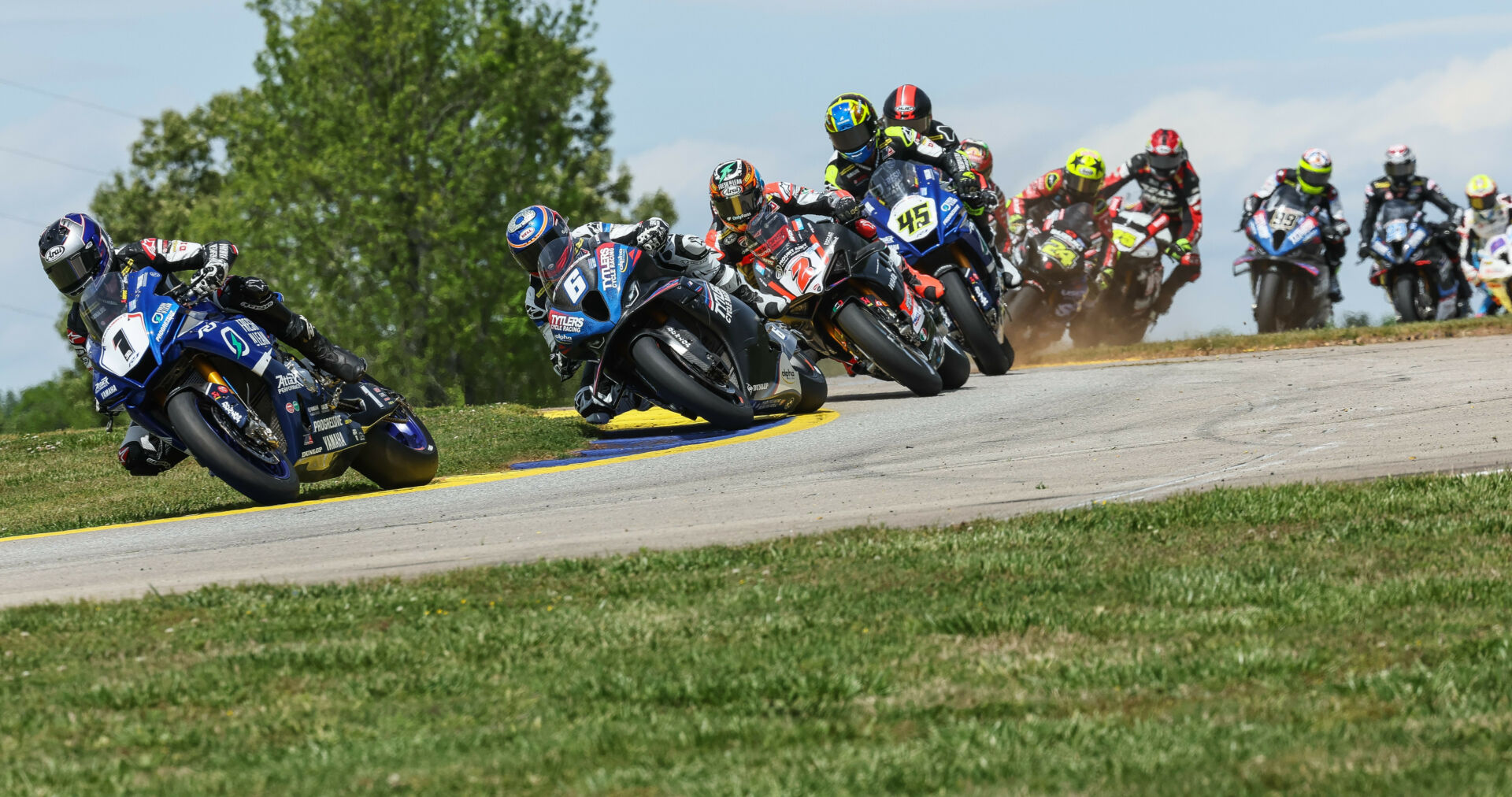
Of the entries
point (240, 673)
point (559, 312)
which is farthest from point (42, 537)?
point (240, 673)

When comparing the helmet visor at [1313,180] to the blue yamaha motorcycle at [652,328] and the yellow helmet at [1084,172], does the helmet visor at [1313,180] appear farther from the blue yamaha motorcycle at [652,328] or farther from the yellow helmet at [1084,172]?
the blue yamaha motorcycle at [652,328]

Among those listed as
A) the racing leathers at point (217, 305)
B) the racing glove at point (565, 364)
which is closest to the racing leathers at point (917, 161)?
the racing glove at point (565, 364)

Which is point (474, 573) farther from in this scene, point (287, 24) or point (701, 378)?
point (287, 24)

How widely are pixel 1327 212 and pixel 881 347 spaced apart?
11.9 metres

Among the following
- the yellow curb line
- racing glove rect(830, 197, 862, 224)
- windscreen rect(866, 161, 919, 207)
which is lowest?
the yellow curb line

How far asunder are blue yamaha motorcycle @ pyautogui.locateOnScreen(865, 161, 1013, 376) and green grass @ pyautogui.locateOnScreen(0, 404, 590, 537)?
3910mm

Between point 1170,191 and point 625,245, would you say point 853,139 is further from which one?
point 1170,191

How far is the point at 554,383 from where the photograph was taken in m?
43.2

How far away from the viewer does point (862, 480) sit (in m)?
10.5

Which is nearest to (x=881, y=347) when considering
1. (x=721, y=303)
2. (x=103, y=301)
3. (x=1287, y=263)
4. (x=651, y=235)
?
(x=721, y=303)

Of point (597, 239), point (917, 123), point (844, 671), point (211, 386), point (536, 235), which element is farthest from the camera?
point (917, 123)

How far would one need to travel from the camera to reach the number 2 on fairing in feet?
43.3

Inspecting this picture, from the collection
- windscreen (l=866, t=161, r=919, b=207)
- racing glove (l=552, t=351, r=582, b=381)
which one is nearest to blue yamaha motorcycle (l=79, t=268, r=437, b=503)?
racing glove (l=552, t=351, r=582, b=381)

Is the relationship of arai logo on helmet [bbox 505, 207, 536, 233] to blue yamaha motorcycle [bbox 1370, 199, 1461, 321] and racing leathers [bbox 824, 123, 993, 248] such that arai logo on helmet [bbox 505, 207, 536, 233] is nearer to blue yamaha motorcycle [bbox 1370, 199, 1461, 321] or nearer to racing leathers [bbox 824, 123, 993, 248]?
racing leathers [bbox 824, 123, 993, 248]
